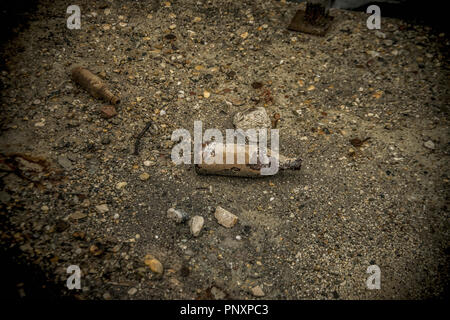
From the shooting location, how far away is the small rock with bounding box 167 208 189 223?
75.6 inches

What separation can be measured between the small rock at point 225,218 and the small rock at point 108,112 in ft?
4.24

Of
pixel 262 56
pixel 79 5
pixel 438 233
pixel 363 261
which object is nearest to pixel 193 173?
pixel 363 261

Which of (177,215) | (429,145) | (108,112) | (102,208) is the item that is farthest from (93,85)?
(429,145)

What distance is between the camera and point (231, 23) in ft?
10.4

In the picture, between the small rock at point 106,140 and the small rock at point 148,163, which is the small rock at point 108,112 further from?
the small rock at point 148,163

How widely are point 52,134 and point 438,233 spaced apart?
3.04 metres

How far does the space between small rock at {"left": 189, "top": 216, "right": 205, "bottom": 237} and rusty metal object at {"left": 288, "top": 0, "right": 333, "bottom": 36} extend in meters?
2.47

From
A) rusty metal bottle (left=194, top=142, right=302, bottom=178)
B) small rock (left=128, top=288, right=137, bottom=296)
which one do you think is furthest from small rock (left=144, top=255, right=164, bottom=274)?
rusty metal bottle (left=194, top=142, right=302, bottom=178)

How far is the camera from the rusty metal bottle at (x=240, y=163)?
202cm

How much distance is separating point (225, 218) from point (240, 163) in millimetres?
421

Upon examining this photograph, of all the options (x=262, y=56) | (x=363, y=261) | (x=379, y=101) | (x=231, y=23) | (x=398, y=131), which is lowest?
(x=363, y=261)

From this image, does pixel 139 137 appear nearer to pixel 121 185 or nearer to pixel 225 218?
pixel 121 185

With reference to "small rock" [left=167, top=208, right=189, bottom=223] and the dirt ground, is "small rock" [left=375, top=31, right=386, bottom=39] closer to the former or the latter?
the dirt ground

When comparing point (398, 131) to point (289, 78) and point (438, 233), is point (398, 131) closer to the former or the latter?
point (438, 233)
